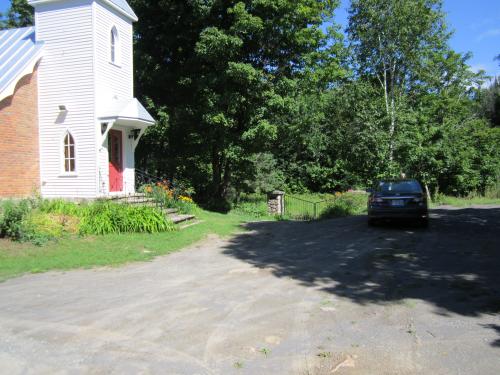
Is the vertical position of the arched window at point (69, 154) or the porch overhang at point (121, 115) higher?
the porch overhang at point (121, 115)

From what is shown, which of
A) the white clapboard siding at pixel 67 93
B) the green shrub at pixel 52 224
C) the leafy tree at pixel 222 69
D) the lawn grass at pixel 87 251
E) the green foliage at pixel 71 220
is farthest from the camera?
the leafy tree at pixel 222 69

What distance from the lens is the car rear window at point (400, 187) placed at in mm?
13311

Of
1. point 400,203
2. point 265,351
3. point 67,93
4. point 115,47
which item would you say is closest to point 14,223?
point 67,93

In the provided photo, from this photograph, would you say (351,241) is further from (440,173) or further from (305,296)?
(440,173)

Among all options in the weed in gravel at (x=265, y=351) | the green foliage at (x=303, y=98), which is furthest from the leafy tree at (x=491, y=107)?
the weed in gravel at (x=265, y=351)

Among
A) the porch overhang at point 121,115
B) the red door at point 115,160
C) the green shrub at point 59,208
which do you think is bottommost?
the green shrub at point 59,208

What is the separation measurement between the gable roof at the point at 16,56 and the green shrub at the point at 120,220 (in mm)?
4842

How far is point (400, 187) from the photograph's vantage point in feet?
44.4

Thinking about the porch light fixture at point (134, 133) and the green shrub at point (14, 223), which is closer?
the green shrub at point (14, 223)

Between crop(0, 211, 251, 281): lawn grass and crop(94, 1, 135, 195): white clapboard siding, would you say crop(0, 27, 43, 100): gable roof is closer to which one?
crop(94, 1, 135, 195): white clapboard siding

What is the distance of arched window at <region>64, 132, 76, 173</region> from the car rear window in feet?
35.0

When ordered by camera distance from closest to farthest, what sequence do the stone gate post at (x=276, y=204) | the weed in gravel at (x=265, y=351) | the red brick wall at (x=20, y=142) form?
the weed in gravel at (x=265, y=351), the red brick wall at (x=20, y=142), the stone gate post at (x=276, y=204)

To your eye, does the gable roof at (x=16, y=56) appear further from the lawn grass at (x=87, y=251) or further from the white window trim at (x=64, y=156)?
the lawn grass at (x=87, y=251)

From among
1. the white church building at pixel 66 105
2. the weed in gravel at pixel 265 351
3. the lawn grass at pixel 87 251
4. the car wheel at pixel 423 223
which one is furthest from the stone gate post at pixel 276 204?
the weed in gravel at pixel 265 351
